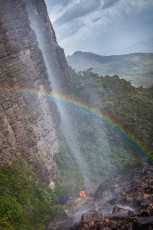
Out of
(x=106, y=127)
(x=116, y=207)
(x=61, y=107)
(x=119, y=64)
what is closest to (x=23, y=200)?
(x=116, y=207)

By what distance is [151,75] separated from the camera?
115000 mm

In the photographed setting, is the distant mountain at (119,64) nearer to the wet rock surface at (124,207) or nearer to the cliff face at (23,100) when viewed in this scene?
the cliff face at (23,100)

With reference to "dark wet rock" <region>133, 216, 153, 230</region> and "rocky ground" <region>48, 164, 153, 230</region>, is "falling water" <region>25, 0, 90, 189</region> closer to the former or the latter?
"rocky ground" <region>48, 164, 153, 230</region>

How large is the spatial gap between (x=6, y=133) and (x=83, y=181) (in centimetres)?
691

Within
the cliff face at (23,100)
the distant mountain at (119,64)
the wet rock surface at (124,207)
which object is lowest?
the wet rock surface at (124,207)

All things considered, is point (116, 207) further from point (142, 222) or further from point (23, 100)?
point (23, 100)

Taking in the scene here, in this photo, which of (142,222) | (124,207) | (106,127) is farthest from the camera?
(106,127)

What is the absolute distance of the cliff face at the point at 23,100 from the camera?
639 inches

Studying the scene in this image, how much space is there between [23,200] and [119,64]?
12339cm

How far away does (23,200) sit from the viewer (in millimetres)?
14539

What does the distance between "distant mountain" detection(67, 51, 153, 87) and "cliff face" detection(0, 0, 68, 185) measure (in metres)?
89.2

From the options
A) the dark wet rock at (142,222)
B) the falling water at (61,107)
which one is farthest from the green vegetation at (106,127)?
the dark wet rock at (142,222)

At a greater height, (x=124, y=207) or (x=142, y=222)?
(x=124, y=207)

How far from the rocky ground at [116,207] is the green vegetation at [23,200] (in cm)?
89
